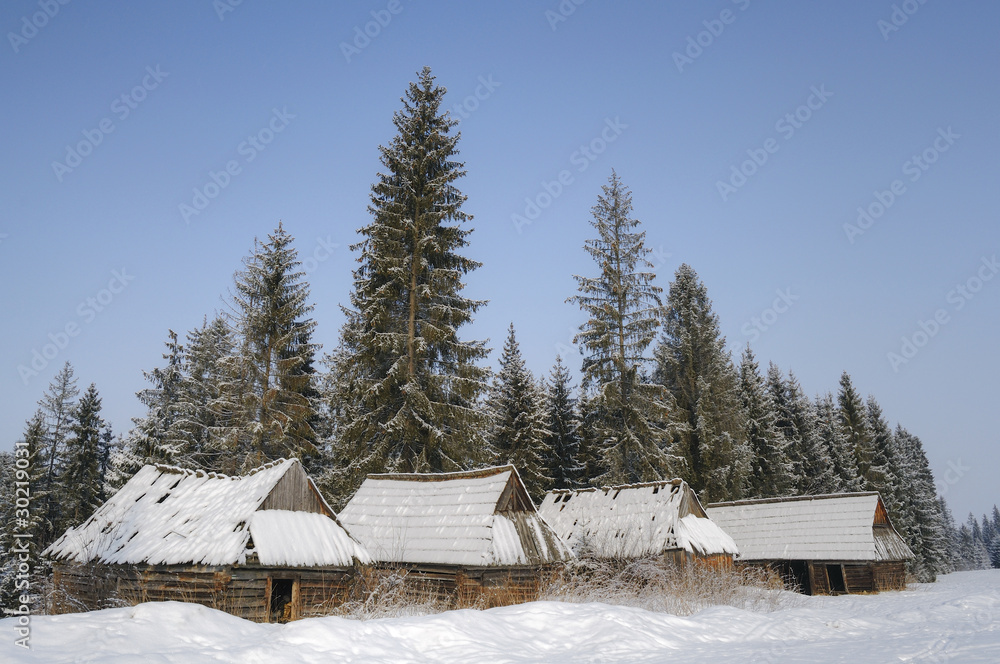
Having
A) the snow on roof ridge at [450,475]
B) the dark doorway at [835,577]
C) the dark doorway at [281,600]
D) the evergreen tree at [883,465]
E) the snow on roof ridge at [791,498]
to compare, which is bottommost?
the dark doorway at [835,577]

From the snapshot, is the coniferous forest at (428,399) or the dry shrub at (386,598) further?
the coniferous forest at (428,399)

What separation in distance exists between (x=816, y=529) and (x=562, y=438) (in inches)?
630

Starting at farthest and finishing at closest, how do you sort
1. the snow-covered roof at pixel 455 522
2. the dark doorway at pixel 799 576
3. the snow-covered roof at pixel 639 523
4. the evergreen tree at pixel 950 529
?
the evergreen tree at pixel 950 529, the dark doorway at pixel 799 576, the snow-covered roof at pixel 639 523, the snow-covered roof at pixel 455 522

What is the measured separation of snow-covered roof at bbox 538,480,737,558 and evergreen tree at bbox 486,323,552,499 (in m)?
7.39

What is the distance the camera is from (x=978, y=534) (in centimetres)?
14938

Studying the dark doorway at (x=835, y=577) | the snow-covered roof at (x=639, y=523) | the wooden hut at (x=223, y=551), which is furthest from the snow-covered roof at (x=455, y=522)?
the dark doorway at (x=835, y=577)

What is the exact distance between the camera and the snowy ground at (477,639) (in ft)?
25.4

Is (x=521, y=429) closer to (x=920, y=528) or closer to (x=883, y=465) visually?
(x=883, y=465)

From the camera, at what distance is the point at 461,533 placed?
2158 cm

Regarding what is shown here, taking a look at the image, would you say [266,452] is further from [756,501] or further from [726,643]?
[756,501]

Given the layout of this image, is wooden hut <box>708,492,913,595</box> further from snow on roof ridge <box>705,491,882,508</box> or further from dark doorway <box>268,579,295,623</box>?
dark doorway <box>268,579,295,623</box>

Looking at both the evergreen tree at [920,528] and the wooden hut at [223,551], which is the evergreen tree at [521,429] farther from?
the evergreen tree at [920,528]

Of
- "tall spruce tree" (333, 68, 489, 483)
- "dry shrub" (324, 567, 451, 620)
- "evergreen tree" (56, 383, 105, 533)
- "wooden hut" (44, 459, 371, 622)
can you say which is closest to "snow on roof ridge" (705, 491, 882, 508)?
"tall spruce tree" (333, 68, 489, 483)

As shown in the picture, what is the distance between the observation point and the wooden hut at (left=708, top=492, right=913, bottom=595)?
33812mm
